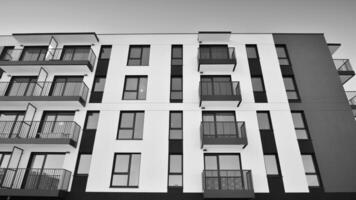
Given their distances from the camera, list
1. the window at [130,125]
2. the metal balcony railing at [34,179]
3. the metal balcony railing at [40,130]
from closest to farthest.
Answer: the metal balcony railing at [34,179] < the metal balcony railing at [40,130] < the window at [130,125]

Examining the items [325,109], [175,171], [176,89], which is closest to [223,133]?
[175,171]

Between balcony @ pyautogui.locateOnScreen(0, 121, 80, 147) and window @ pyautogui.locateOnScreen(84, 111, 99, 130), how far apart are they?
0.64 m

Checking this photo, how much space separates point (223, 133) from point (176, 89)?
4.51 metres

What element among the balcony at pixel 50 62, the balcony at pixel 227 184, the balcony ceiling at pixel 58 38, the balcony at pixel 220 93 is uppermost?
the balcony ceiling at pixel 58 38

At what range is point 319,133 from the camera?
44.3ft

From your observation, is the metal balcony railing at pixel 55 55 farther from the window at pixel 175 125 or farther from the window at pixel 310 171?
the window at pixel 310 171

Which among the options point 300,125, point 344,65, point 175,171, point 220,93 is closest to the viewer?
point 175,171

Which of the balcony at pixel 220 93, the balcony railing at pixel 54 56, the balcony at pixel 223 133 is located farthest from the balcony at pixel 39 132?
the balcony at pixel 220 93

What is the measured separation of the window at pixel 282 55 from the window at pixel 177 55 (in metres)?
7.41

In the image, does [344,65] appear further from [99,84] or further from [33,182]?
[33,182]

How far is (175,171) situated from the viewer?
504 inches

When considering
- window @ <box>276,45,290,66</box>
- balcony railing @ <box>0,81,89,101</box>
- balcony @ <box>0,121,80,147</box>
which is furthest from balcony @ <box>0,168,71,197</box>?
window @ <box>276,45,290,66</box>

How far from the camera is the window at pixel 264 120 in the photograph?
13984mm

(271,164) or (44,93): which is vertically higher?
(44,93)
